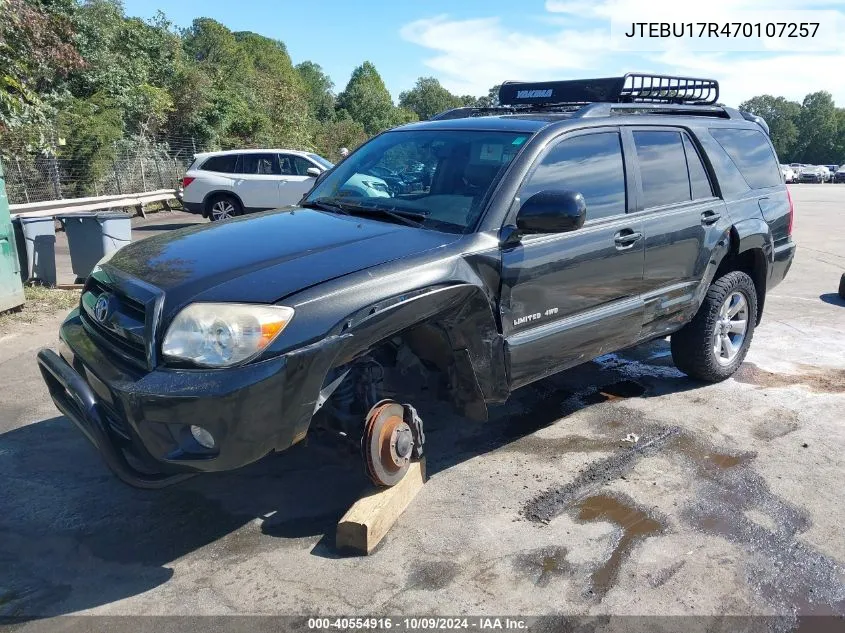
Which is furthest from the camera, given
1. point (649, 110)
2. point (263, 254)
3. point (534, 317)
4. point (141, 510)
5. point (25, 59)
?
point (25, 59)

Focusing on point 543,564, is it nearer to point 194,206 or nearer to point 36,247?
point 36,247

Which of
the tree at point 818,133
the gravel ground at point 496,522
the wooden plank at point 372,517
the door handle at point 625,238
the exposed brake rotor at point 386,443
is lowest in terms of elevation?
the gravel ground at point 496,522

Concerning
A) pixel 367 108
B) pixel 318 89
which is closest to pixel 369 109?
pixel 367 108

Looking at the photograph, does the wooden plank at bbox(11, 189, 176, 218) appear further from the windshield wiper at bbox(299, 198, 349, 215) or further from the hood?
the hood

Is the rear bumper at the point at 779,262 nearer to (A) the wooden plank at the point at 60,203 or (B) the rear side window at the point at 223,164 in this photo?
(B) the rear side window at the point at 223,164

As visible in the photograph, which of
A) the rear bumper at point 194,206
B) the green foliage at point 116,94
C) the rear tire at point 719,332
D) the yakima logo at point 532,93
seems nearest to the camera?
the rear tire at point 719,332

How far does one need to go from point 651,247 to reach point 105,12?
2854 centimetres

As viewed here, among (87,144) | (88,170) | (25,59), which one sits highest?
(25,59)

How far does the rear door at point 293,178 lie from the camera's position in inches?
562

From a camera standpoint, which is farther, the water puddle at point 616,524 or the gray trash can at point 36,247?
the gray trash can at point 36,247

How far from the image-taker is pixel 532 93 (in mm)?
5270

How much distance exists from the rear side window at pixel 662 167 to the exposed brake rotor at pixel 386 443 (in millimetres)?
2111

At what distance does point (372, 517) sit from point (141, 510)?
1.22m

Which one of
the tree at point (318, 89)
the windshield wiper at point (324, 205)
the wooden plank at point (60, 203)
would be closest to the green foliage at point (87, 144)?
the wooden plank at point (60, 203)
